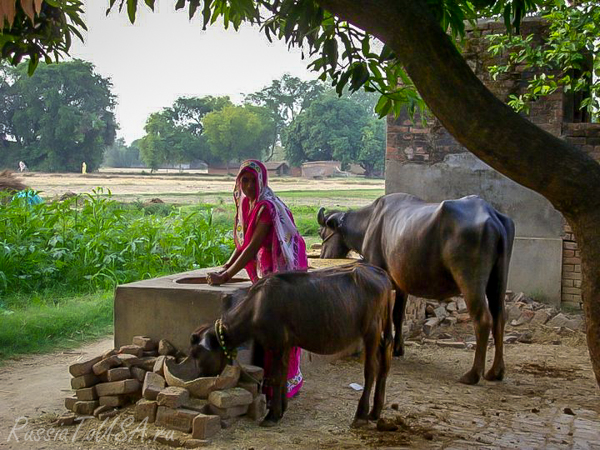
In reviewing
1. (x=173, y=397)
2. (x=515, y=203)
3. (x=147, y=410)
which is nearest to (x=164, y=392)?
(x=173, y=397)

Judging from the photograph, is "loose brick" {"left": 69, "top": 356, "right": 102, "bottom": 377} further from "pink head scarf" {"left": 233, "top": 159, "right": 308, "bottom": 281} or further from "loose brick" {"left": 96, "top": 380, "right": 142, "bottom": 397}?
"pink head scarf" {"left": 233, "top": 159, "right": 308, "bottom": 281}

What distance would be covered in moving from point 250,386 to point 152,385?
0.66 meters

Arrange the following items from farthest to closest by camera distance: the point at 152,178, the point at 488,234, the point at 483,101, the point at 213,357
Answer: the point at 152,178, the point at 488,234, the point at 213,357, the point at 483,101

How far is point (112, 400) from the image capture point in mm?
4934

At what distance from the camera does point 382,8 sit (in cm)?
321

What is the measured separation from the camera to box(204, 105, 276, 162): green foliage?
2877 cm

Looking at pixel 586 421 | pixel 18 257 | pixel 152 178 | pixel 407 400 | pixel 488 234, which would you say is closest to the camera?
pixel 586 421

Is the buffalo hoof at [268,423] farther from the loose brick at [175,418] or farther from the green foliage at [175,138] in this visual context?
the green foliage at [175,138]

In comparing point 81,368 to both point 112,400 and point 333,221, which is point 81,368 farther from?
point 333,221

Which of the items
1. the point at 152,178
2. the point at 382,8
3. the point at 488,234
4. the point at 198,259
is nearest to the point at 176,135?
the point at 152,178

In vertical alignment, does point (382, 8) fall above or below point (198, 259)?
above

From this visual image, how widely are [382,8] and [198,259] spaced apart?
843 cm

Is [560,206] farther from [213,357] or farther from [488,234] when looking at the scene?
[488,234]


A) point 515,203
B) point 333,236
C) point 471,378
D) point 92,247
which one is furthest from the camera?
point 92,247
